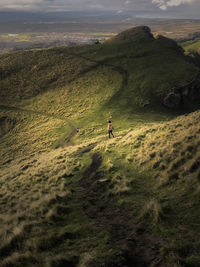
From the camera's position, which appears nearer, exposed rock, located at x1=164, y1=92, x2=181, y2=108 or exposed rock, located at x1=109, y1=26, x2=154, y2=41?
exposed rock, located at x1=164, y1=92, x2=181, y2=108

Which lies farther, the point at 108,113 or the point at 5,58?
the point at 5,58

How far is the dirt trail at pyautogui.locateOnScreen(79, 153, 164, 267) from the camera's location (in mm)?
7168

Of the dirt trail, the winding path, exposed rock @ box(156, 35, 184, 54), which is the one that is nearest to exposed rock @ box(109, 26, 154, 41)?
exposed rock @ box(156, 35, 184, 54)

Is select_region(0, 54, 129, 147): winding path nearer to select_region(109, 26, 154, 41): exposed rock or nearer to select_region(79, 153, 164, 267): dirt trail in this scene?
select_region(79, 153, 164, 267): dirt trail

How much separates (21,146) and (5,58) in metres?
68.1

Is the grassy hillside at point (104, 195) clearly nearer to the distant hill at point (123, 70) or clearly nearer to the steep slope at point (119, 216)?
the steep slope at point (119, 216)

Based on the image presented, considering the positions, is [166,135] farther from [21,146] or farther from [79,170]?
[21,146]

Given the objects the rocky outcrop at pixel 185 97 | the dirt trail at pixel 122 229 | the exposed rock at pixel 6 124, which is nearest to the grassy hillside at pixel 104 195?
the dirt trail at pixel 122 229

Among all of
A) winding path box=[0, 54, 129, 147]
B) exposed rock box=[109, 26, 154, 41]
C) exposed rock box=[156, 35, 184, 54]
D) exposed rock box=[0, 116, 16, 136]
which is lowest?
exposed rock box=[0, 116, 16, 136]

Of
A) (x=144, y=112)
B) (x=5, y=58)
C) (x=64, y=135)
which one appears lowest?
(x=64, y=135)

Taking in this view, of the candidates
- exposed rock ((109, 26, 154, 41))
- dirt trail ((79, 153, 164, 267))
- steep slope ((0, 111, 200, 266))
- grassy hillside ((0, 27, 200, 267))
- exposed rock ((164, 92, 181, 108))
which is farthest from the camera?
exposed rock ((109, 26, 154, 41))

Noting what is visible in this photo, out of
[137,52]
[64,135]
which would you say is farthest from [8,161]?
[137,52]

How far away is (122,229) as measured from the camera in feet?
30.6

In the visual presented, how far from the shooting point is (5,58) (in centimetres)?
9594
